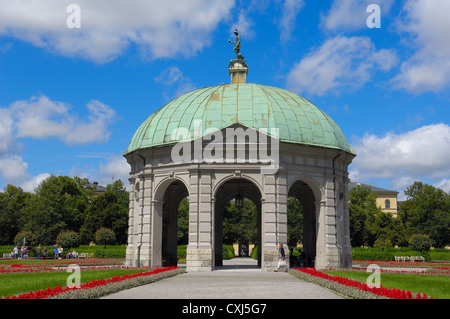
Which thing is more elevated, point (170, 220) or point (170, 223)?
point (170, 220)

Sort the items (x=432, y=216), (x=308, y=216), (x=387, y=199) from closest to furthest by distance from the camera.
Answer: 1. (x=308, y=216)
2. (x=432, y=216)
3. (x=387, y=199)

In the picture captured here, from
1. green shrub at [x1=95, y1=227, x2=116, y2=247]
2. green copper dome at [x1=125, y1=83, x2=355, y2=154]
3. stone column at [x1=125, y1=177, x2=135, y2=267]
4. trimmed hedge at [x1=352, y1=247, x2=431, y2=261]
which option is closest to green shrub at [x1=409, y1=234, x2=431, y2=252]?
trimmed hedge at [x1=352, y1=247, x2=431, y2=261]

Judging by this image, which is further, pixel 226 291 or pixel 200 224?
pixel 200 224

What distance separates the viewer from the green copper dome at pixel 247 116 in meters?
33.1

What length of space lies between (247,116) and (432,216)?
2643 inches

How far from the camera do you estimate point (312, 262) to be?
37.1 m

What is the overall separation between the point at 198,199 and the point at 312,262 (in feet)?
36.2

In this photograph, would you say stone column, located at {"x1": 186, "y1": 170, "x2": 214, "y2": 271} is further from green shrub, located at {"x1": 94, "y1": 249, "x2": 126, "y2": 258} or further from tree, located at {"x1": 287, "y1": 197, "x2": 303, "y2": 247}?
tree, located at {"x1": 287, "y1": 197, "x2": 303, "y2": 247}

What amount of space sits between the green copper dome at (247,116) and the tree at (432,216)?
188ft

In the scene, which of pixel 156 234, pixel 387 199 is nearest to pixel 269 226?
pixel 156 234

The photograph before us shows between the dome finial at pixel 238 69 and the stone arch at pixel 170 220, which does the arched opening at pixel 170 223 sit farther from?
the dome finial at pixel 238 69

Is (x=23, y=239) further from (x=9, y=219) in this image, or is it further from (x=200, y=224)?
(x=200, y=224)

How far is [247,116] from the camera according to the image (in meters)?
33.2
